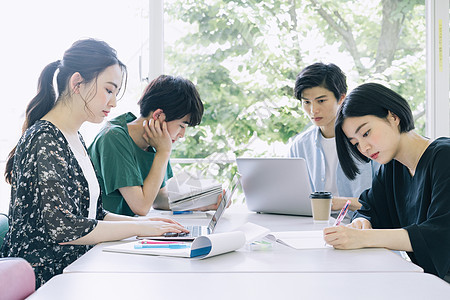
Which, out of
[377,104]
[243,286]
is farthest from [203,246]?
[377,104]

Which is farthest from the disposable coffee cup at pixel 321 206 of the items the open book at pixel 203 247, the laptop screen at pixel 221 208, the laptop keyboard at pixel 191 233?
the open book at pixel 203 247

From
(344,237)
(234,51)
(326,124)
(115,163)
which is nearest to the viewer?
(344,237)

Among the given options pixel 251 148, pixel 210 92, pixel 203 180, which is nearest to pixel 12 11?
pixel 210 92

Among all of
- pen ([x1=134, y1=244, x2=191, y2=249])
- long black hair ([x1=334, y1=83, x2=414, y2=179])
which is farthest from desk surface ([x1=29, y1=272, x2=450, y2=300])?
long black hair ([x1=334, y1=83, x2=414, y2=179])

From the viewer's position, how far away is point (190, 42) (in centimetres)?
333

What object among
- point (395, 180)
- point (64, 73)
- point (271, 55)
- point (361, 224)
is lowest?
point (361, 224)

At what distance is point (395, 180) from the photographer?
1.63 metres

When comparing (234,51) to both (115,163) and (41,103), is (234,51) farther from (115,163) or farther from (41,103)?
(41,103)

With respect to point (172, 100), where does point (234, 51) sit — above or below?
above

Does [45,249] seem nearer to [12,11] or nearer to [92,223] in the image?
[92,223]

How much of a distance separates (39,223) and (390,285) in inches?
37.9

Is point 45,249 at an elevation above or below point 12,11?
below

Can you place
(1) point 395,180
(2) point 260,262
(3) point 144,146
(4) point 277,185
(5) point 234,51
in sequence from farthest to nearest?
(5) point 234,51, (3) point 144,146, (4) point 277,185, (1) point 395,180, (2) point 260,262

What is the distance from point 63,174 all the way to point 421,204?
1077mm
